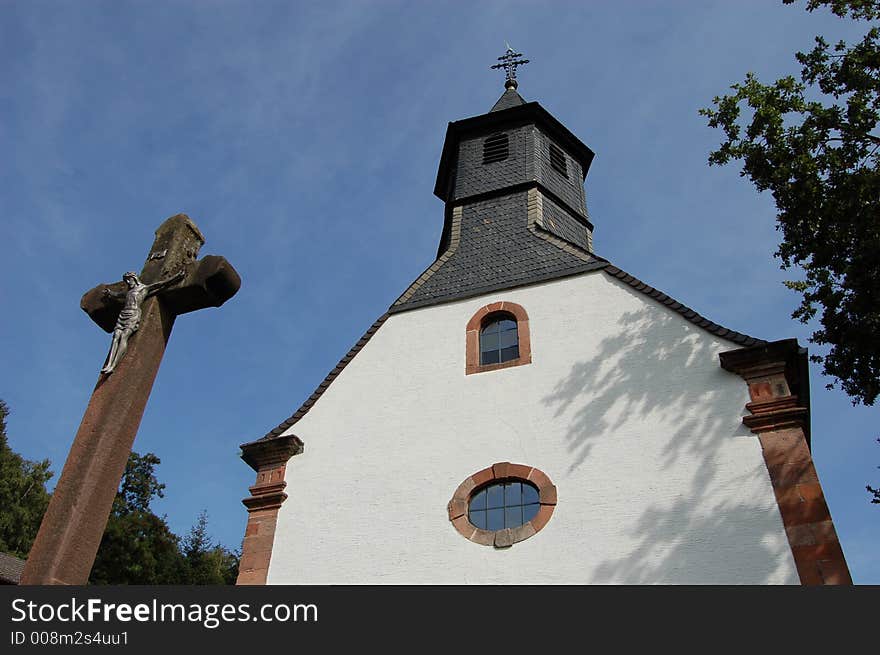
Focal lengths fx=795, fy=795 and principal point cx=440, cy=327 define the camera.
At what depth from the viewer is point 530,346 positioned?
35.4 feet

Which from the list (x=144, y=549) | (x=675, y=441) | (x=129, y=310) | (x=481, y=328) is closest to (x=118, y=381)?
(x=129, y=310)

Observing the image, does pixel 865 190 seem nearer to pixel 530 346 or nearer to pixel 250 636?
pixel 530 346

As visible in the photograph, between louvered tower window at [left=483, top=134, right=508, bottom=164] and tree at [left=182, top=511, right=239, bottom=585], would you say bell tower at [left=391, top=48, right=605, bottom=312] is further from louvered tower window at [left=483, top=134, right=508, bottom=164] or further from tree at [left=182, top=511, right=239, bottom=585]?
tree at [left=182, top=511, right=239, bottom=585]

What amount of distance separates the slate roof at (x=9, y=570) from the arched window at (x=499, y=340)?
13.9 m

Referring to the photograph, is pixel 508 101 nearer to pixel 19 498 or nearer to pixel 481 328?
pixel 481 328

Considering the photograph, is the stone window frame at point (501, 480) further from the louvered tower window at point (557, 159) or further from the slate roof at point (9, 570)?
the slate roof at point (9, 570)

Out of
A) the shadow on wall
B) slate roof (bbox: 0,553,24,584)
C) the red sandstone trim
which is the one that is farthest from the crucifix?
slate roof (bbox: 0,553,24,584)

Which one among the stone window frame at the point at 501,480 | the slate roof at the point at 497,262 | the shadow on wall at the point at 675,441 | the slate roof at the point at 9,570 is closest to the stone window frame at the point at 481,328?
the slate roof at the point at 497,262

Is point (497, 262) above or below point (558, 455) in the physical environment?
above

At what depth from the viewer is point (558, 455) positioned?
947cm

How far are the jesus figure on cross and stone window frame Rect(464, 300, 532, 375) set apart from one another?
5.85 m

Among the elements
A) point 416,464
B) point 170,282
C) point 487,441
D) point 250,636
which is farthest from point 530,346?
point 250,636

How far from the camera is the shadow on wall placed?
317 inches

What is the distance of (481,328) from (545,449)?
2515mm
